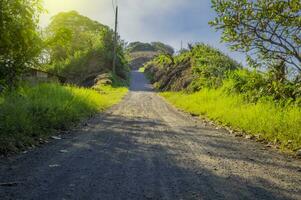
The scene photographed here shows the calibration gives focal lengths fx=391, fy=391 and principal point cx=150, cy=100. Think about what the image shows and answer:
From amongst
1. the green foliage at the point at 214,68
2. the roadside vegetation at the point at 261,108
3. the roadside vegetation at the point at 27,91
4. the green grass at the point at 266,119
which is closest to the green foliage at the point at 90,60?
the green foliage at the point at 214,68

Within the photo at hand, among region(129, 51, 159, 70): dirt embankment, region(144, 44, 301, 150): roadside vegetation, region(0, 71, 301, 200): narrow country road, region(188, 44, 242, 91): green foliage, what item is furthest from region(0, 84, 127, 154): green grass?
region(129, 51, 159, 70): dirt embankment

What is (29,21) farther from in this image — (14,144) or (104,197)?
(104,197)

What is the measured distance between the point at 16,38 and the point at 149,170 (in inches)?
254

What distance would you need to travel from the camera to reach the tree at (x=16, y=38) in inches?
399

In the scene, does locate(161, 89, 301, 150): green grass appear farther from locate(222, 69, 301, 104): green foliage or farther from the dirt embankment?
the dirt embankment

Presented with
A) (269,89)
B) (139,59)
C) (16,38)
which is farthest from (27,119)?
(139,59)

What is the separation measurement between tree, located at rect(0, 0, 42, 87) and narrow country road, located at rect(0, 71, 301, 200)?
124 inches

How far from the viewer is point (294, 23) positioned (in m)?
10.3

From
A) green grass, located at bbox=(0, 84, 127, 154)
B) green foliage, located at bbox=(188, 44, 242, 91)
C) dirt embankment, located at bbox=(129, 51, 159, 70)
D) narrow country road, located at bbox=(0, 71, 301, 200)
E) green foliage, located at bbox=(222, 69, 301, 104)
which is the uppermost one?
dirt embankment, located at bbox=(129, 51, 159, 70)

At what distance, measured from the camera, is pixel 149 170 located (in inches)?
247

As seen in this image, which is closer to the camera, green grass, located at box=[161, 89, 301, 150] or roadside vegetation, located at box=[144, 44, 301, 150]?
green grass, located at box=[161, 89, 301, 150]

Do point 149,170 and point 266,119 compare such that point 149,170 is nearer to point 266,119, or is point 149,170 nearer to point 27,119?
point 27,119

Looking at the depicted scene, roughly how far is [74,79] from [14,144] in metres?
50.5

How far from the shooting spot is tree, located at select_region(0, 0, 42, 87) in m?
10.1
